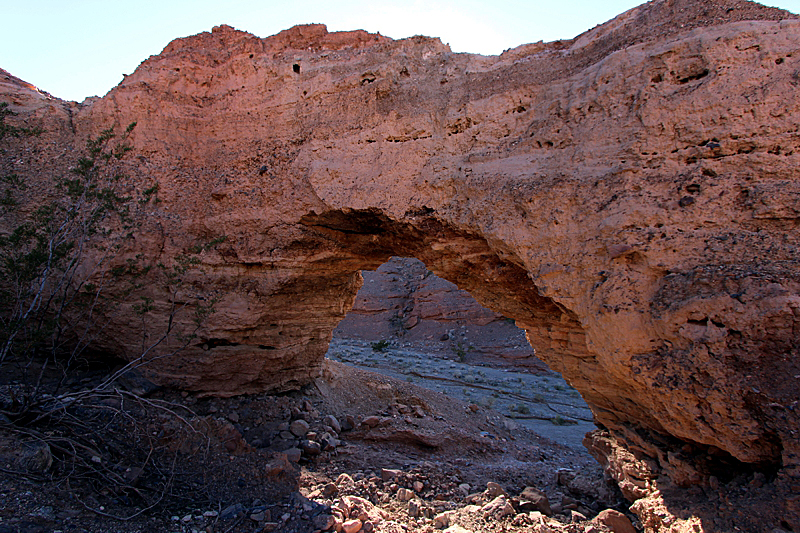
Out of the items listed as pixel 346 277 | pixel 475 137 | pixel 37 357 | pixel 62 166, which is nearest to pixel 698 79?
pixel 475 137

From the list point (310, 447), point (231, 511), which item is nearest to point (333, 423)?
point (310, 447)

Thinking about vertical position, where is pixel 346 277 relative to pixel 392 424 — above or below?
above

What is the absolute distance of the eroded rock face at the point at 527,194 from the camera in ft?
9.31

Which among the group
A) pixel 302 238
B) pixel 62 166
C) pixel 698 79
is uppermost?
pixel 698 79

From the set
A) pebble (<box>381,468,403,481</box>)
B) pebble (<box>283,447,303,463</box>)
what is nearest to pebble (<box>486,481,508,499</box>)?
pebble (<box>381,468,403,481</box>)

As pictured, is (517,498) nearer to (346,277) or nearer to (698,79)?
(346,277)

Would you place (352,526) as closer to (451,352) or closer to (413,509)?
(413,509)

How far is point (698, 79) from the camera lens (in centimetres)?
337

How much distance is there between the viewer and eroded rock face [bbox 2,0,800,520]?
2838 millimetres

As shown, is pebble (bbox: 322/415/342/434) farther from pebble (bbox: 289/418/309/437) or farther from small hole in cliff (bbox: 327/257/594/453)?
small hole in cliff (bbox: 327/257/594/453)

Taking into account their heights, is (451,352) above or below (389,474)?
below

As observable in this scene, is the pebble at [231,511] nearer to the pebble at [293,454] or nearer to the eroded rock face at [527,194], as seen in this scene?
the pebble at [293,454]

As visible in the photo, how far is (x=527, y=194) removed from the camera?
146 inches

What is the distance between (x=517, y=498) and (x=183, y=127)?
20.6 ft
